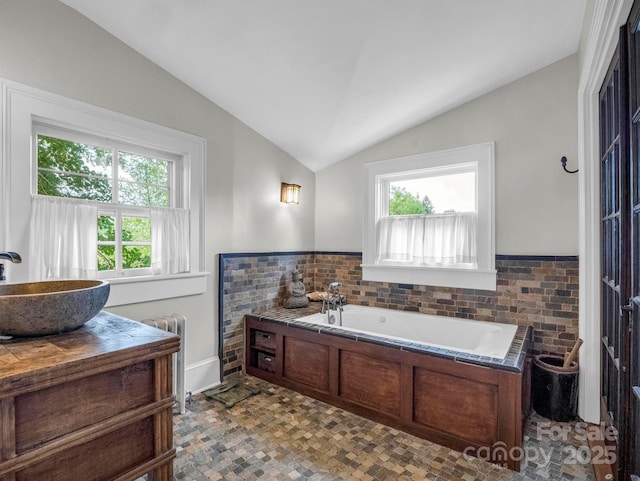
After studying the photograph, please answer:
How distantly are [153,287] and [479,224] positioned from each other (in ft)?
8.78

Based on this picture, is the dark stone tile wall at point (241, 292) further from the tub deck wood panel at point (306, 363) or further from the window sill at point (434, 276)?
the window sill at point (434, 276)

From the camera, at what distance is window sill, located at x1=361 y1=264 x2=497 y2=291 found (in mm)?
2965

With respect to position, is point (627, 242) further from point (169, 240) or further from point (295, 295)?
point (169, 240)

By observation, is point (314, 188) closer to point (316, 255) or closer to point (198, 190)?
point (316, 255)

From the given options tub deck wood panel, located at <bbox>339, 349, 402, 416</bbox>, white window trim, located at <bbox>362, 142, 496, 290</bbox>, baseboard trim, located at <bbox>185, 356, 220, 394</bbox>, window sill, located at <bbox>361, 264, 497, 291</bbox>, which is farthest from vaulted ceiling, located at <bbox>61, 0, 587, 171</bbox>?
baseboard trim, located at <bbox>185, 356, 220, 394</bbox>

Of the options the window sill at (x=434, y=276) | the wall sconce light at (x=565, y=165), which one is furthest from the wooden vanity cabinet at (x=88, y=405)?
the wall sconce light at (x=565, y=165)

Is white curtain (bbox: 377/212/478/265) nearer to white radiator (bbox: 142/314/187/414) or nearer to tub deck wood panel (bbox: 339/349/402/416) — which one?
tub deck wood panel (bbox: 339/349/402/416)

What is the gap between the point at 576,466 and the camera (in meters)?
1.91

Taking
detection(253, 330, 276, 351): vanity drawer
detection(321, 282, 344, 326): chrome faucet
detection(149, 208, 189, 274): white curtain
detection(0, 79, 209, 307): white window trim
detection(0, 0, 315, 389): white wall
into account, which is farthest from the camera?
detection(321, 282, 344, 326): chrome faucet

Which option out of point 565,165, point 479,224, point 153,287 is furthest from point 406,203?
point 153,287

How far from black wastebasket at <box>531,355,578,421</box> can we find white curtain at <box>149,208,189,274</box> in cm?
276

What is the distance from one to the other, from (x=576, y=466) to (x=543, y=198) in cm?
182

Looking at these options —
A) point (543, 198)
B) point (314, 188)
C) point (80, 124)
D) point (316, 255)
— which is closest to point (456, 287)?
point (543, 198)

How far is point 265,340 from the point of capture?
10.2 feet
